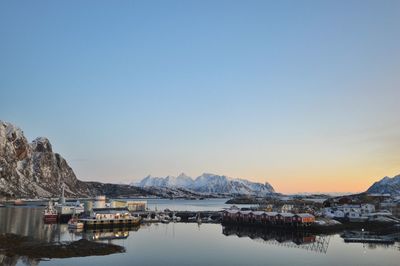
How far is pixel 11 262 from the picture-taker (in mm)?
45219

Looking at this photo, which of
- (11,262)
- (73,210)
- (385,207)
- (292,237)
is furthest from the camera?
(385,207)

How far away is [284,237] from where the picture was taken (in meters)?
77.7

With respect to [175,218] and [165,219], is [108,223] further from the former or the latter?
[175,218]

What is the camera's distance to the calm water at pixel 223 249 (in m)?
49.8

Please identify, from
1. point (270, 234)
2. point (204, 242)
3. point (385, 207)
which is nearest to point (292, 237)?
point (270, 234)

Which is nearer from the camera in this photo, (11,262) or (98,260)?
(11,262)

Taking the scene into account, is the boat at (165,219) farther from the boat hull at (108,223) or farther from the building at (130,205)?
the building at (130,205)

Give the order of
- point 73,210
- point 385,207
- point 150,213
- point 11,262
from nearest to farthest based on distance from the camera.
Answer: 1. point 11,262
2. point 73,210
3. point 150,213
4. point 385,207

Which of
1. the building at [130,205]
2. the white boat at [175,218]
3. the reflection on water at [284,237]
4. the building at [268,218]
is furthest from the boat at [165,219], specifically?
the reflection on water at [284,237]

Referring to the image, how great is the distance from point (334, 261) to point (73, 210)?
71988mm

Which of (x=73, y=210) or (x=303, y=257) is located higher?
(x=73, y=210)

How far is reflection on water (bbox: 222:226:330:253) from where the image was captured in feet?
219

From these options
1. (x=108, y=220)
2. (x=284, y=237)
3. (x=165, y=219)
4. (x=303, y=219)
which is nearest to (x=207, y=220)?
(x=165, y=219)

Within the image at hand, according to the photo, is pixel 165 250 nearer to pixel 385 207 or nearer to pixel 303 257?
pixel 303 257
